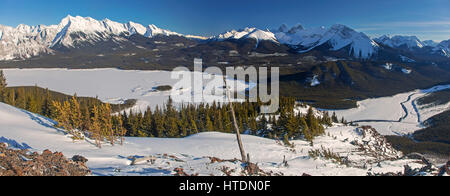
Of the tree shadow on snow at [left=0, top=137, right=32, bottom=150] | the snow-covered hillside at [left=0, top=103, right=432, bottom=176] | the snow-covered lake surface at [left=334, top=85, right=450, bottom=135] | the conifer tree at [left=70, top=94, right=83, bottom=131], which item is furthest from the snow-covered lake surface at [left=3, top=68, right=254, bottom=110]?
the tree shadow on snow at [left=0, top=137, right=32, bottom=150]

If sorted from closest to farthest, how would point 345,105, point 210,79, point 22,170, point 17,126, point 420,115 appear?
1. point 22,170
2. point 17,126
3. point 420,115
4. point 345,105
5. point 210,79

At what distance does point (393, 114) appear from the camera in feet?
410

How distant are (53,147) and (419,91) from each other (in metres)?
229

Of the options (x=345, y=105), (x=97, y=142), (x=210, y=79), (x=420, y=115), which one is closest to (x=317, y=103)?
(x=345, y=105)

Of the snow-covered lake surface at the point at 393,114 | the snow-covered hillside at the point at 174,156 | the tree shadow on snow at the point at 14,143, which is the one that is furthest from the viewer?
the snow-covered lake surface at the point at 393,114

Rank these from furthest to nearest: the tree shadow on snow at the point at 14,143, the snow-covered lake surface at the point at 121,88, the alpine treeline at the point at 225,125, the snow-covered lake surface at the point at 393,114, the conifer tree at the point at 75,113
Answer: the snow-covered lake surface at the point at 121,88 → the snow-covered lake surface at the point at 393,114 → the alpine treeline at the point at 225,125 → the conifer tree at the point at 75,113 → the tree shadow on snow at the point at 14,143

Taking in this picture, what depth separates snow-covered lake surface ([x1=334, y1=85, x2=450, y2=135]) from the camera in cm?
10156

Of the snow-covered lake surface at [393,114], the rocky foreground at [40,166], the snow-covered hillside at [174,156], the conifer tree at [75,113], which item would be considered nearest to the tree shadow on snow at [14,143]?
the snow-covered hillside at [174,156]

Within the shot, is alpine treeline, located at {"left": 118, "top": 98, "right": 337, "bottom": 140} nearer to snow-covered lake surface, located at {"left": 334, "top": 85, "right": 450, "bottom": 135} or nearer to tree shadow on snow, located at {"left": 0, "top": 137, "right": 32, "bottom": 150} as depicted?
tree shadow on snow, located at {"left": 0, "top": 137, "right": 32, "bottom": 150}

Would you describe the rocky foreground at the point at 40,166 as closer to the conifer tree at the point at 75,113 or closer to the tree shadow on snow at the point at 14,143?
the tree shadow on snow at the point at 14,143

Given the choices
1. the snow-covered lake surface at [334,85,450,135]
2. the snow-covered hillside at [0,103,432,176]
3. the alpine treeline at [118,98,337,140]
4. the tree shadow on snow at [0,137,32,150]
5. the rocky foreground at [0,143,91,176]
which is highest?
the rocky foreground at [0,143,91,176]

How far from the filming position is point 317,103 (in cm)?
13900

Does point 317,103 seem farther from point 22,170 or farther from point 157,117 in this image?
point 22,170

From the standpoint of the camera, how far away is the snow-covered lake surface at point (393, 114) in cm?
10156
